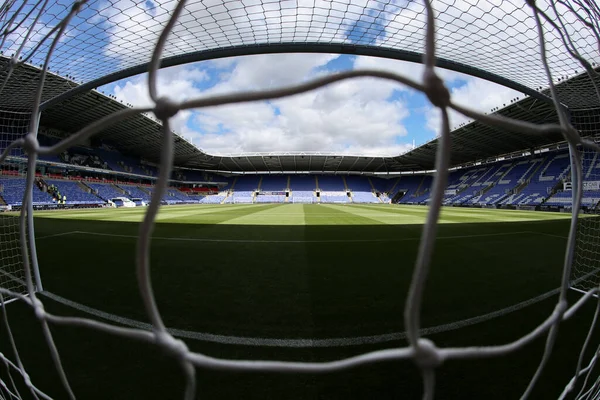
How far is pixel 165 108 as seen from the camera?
3.08ft

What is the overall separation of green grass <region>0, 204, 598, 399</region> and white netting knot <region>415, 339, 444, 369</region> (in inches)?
38.6

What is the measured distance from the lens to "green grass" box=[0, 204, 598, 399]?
5.40 feet

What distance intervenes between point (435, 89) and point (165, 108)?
91 centimetres

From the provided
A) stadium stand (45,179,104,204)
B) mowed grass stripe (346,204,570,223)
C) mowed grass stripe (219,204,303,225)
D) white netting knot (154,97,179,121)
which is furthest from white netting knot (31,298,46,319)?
stadium stand (45,179,104,204)

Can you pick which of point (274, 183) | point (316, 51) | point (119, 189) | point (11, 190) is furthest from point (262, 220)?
point (274, 183)

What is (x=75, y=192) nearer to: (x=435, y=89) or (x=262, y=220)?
(x=262, y=220)

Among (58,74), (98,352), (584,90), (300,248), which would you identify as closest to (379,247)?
(300,248)

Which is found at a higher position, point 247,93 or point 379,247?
point 247,93

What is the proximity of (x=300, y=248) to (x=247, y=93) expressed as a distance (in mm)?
4864

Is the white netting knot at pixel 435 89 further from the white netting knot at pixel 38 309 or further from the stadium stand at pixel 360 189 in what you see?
the stadium stand at pixel 360 189

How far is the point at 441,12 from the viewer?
3855 millimetres

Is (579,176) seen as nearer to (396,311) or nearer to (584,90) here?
(396,311)

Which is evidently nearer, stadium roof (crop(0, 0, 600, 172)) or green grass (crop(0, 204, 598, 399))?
green grass (crop(0, 204, 598, 399))

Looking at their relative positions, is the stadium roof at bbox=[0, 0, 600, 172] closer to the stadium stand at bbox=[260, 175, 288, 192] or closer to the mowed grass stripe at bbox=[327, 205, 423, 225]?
the mowed grass stripe at bbox=[327, 205, 423, 225]
